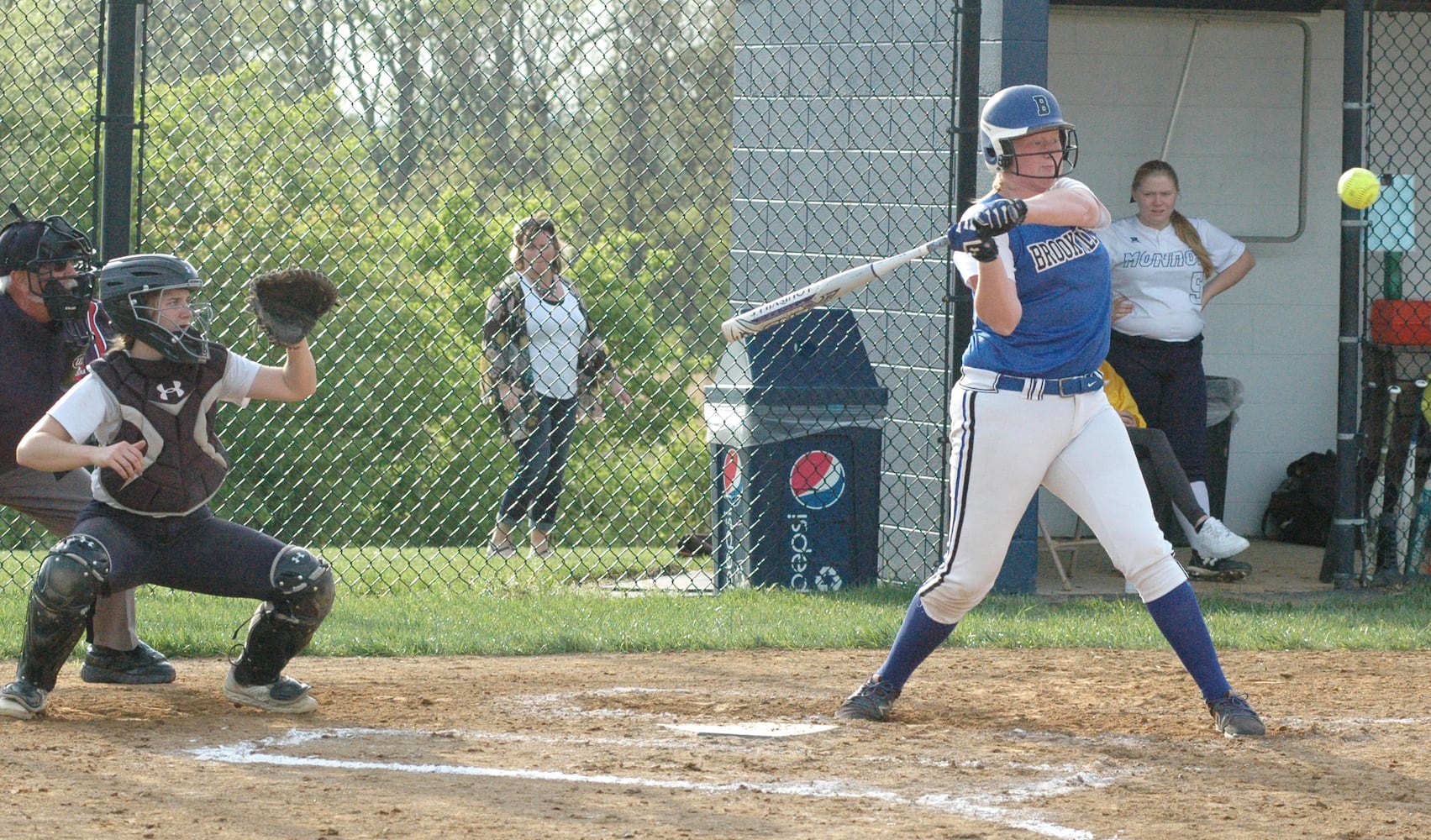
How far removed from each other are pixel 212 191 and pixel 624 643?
8776mm

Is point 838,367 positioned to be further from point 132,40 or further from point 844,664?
point 132,40

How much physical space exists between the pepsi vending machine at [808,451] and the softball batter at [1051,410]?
2804 millimetres

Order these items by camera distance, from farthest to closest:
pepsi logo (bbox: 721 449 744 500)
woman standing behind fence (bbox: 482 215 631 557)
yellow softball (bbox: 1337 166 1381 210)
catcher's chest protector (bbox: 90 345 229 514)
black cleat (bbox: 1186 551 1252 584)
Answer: woman standing behind fence (bbox: 482 215 631 557) → black cleat (bbox: 1186 551 1252 584) → pepsi logo (bbox: 721 449 744 500) → yellow softball (bbox: 1337 166 1381 210) → catcher's chest protector (bbox: 90 345 229 514)

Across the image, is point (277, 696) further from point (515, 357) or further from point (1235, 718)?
point (515, 357)

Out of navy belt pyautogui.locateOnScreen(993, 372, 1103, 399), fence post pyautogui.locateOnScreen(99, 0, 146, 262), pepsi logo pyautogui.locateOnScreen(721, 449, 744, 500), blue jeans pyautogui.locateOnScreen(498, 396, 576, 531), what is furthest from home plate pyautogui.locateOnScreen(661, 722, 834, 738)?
blue jeans pyautogui.locateOnScreen(498, 396, 576, 531)

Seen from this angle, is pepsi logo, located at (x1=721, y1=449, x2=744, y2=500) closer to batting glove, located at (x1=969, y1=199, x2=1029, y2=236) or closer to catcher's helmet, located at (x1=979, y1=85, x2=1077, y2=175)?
catcher's helmet, located at (x1=979, y1=85, x2=1077, y2=175)

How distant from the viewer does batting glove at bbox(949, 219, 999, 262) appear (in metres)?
4.24

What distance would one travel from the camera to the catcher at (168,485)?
180 inches

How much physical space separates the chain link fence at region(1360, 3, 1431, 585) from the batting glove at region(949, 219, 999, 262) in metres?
3.99

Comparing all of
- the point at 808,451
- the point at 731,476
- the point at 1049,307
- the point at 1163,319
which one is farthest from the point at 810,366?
the point at 1049,307

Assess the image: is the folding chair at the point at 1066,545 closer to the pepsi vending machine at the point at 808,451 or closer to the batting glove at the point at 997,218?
the pepsi vending machine at the point at 808,451

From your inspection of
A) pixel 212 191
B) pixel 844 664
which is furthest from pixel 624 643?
pixel 212 191

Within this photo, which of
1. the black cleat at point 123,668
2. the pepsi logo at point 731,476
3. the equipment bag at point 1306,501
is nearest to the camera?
the black cleat at point 123,668

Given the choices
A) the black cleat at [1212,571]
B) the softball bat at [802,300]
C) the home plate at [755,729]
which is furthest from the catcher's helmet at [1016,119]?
the black cleat at [1212,571]
